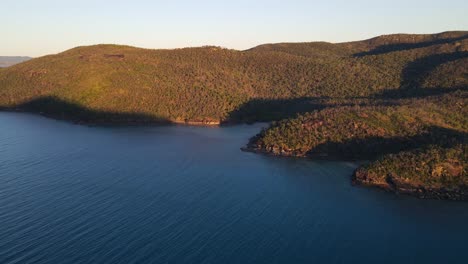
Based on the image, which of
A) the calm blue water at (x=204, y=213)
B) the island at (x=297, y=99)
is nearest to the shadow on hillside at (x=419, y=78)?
the island at (x=297, y=99)

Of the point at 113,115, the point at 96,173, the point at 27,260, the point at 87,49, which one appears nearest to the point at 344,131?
the point at 96,173

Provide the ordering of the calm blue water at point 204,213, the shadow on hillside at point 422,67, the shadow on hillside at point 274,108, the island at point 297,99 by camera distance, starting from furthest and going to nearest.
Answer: the shadow on hillside at point 422,67 → the shadow on hillside at point 274,108 → the island at point 297,99 → the calm blue water at point 204,213

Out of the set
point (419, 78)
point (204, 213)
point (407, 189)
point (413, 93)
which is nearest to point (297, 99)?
point (413, 93)

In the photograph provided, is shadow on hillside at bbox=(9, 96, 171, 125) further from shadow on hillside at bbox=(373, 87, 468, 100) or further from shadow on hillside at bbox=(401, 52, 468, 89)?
shadow on hillside at bbox=(401, 52, 468, 89)

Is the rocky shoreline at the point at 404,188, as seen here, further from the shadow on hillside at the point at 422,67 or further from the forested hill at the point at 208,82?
the shadow on hillside at the point at 422,67

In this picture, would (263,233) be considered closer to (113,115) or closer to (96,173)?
(96,173)

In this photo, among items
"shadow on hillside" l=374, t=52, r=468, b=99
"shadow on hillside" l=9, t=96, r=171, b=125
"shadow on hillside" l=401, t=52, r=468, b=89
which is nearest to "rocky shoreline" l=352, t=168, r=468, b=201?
"shadow on hillside" l=374, t=52, r=468, b=99

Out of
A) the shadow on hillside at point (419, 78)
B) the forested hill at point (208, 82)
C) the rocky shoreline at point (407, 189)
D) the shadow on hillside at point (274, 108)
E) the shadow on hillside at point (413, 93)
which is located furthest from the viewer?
the forested hill at point (208, 82)

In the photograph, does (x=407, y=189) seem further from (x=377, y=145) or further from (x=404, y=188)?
(x=377, y=145)
